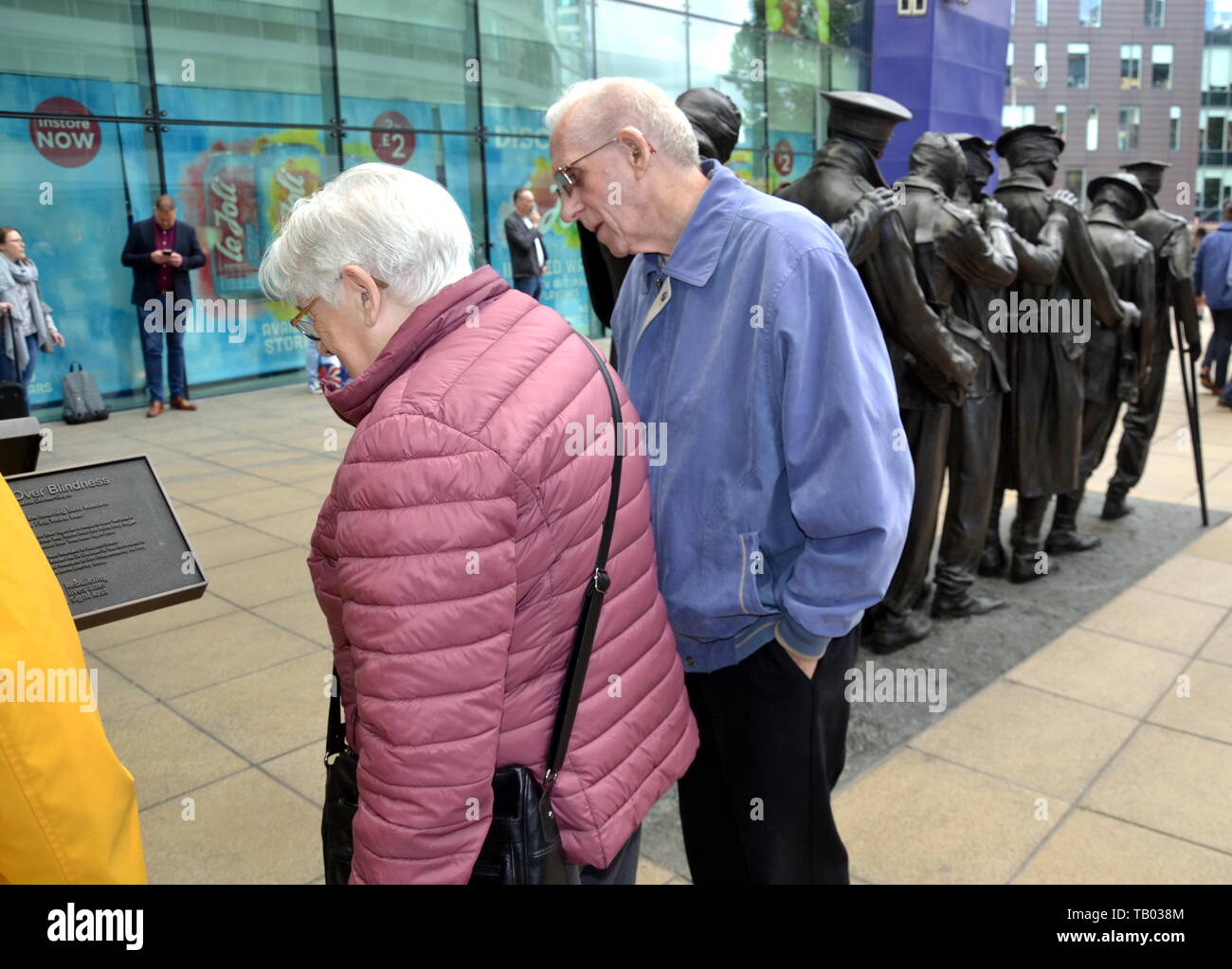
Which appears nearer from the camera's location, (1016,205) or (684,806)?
(684,806)

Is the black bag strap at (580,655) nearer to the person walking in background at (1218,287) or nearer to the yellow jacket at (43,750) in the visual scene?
the yellow jacket at (43,750)

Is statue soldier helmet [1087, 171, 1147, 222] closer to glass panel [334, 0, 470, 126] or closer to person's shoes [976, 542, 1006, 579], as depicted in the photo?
person's shoes [976, 542, 1006, 579]

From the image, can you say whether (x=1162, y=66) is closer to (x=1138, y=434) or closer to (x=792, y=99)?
(x=792, y=99)

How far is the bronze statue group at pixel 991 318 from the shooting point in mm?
4109

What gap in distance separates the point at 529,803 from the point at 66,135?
10.8 meters

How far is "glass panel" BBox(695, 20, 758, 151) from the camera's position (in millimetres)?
16250

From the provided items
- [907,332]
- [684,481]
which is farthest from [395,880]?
[907,332]

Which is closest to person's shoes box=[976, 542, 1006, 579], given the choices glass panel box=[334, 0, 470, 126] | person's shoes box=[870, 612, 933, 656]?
person's shoes box=[870, 612, 933, 656]

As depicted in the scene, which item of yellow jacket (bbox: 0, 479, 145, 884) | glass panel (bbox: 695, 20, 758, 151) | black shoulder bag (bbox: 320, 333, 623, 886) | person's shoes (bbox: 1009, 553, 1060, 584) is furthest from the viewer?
glass panel (bbox: 695, 20, 758, 151)

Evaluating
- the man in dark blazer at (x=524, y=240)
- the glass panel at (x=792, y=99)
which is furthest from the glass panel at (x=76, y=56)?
the glass panel at (x=792, y=99)

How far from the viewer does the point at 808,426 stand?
73.9 inches

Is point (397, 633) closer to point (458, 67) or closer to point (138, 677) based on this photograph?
point (138, 677)

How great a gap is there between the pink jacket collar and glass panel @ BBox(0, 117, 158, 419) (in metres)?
10.1
